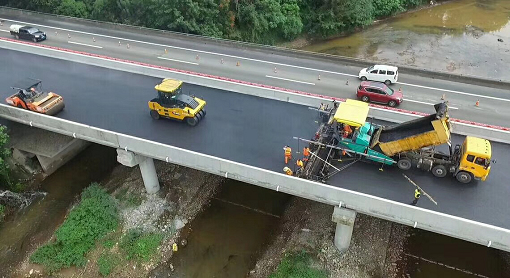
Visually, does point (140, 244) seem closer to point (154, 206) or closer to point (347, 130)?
point (154, 206)

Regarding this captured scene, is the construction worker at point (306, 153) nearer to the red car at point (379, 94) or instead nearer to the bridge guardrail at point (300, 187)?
the bridge guardrail at point (300, 187)

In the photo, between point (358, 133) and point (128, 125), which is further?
point (128, 125)

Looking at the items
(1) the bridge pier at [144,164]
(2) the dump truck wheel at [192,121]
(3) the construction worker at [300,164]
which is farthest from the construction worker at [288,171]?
(1) the bridge pier at [144,164]

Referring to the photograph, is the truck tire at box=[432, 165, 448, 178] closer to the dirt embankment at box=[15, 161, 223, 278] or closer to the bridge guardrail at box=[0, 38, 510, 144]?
the bridge guardrail at box=[0, 38, 510, 144]

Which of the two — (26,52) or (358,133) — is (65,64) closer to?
(26,52)

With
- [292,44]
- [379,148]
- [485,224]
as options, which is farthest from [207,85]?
[292,44]

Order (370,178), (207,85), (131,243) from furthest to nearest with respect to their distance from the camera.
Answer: (207,85) < (131,243) < (370,178)

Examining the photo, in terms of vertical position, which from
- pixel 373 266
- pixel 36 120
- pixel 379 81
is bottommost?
pixel 373 266
